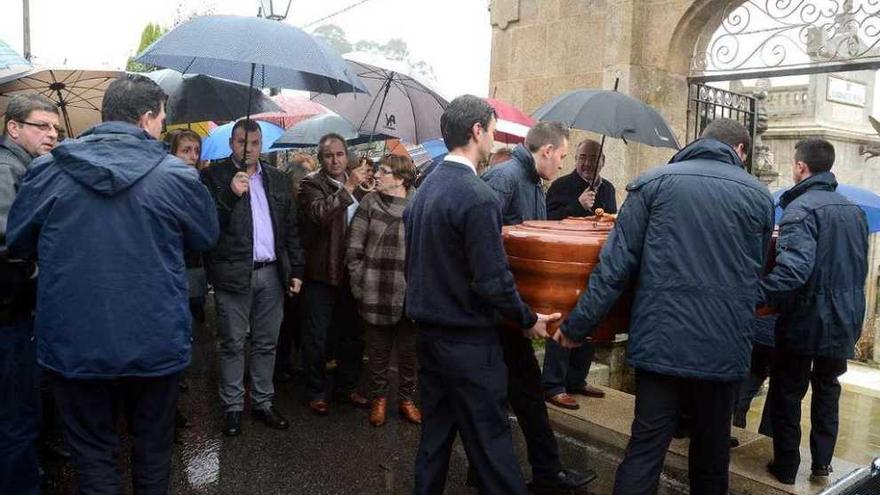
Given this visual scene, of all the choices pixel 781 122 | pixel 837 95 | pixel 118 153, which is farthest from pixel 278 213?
pixel 837 95

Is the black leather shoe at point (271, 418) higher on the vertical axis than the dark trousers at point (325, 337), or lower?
lower

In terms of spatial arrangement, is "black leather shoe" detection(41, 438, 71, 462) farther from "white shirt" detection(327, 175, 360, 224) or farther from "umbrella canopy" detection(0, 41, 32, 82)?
"white shirt" detection(327, 175, 360, 224)

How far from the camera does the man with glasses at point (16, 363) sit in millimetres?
3145

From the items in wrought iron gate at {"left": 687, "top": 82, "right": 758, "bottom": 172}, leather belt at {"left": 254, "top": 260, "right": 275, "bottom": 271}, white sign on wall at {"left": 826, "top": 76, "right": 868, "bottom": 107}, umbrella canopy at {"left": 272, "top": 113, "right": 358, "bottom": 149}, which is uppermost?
white sign on wall at {"left": 826, "top": 76, "right": 868, "bottom": 107}

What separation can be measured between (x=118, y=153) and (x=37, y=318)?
718mm

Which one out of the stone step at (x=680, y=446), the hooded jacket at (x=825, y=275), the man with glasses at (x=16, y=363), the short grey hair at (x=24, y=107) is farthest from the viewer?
the stone step at (x=680, y=446)

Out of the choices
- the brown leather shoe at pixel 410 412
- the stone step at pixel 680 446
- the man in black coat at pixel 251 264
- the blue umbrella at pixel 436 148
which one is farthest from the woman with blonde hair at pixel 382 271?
the blue umbrella at pixel 436 148

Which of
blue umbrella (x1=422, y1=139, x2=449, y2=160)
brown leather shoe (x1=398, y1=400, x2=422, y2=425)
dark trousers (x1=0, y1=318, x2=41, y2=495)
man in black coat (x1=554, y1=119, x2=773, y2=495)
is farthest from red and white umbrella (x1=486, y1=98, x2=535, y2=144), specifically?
dark trousers (x1=0, y1=318, x2=41, y2=495)

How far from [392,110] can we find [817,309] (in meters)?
3.72

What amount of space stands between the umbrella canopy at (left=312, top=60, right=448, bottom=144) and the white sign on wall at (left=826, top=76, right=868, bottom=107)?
1572 cm

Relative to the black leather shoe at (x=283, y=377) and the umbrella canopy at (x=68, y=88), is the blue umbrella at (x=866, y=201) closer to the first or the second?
the black leather shoe at (x=283, y=377)

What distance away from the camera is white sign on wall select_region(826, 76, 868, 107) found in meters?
18.7

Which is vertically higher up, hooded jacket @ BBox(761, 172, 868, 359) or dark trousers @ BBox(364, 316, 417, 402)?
hooded jacket @ BBox(761, 172, 868, 359)

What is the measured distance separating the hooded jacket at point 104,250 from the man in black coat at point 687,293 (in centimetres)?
165
